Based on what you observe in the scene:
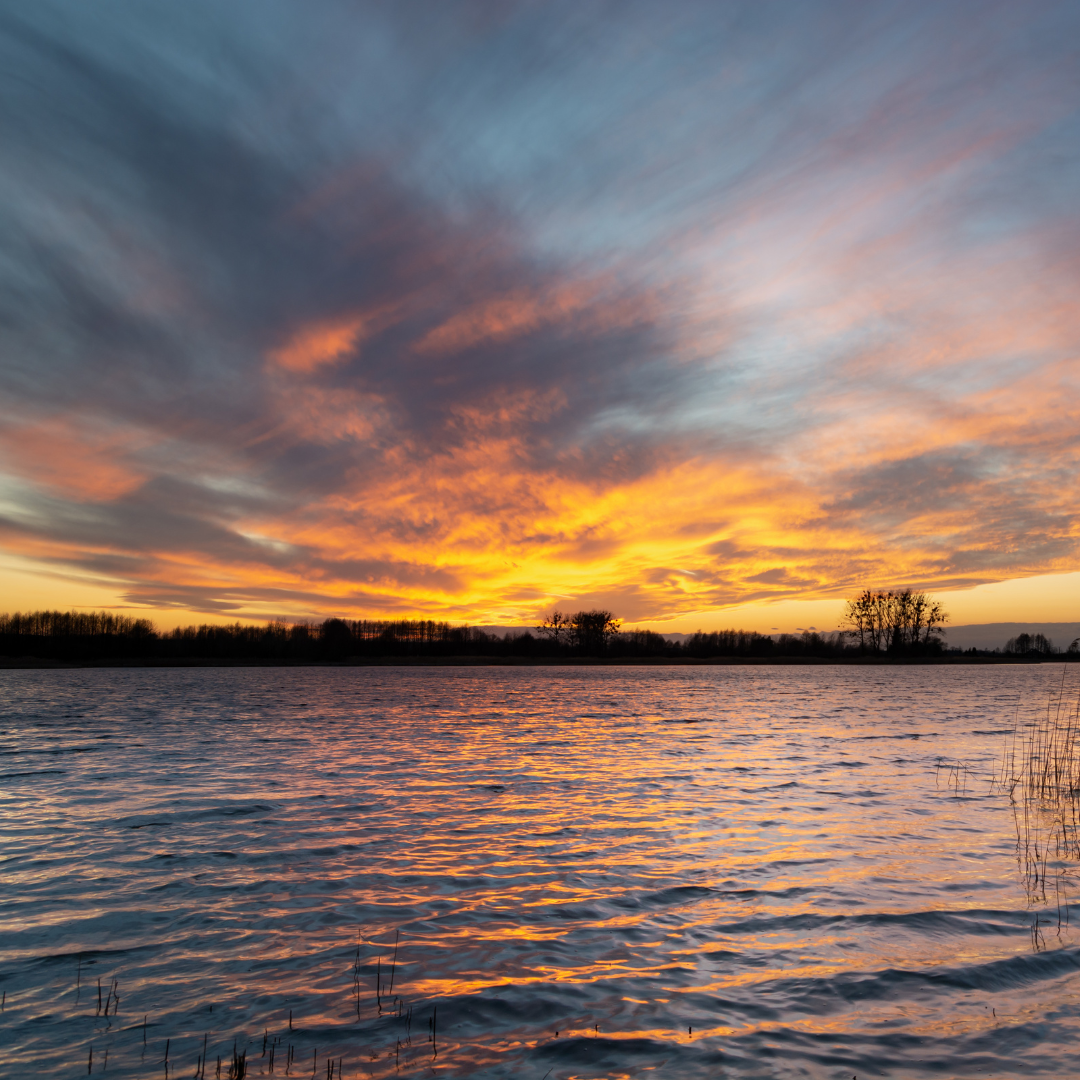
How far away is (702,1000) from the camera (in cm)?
777

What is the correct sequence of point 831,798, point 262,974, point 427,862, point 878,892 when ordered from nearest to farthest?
point 262,974 → point 878,892 → point 427,862 → point 831,798

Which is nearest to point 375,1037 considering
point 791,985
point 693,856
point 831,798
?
point 791,985

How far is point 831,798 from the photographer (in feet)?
63.2

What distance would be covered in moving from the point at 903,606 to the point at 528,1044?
185 metres

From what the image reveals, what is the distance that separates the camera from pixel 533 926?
10141mm

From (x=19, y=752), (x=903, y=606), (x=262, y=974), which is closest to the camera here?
Answer: (x=262, y=974)

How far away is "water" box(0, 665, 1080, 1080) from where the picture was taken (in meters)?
6.86

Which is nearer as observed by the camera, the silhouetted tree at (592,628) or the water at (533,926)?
the water at (533,926)

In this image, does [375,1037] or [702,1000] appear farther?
[702,1000]

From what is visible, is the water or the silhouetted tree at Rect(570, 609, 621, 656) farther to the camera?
the silhouetted tree at Rect(570, 609, 621, 656)

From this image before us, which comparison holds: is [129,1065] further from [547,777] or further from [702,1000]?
[547,777]

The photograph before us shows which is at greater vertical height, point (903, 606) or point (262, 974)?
point (903, 606)

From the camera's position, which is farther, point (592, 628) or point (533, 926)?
point (592, 628)

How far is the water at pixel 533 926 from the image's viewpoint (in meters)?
6.86
